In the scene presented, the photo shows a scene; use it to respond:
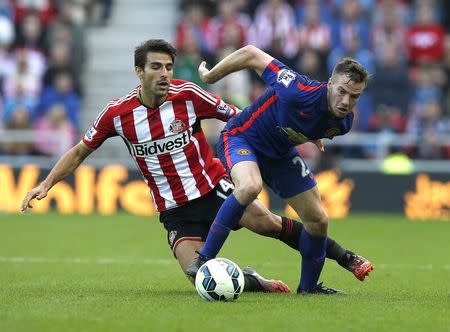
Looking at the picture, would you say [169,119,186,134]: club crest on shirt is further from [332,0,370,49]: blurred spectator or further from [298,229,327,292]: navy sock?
[332,0,370,49]: blurred spectator

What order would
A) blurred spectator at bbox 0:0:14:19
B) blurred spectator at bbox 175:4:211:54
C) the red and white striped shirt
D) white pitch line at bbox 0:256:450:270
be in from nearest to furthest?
1. the red and white striped shirt
2. white pitch line at bbox 0:256:450:270
3. blurred spectator at bbox 175:4:211:54
4. blurred spectator at bbox 0:0:14:19

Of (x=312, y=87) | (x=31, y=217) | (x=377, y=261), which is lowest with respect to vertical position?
(x=31, y=217)

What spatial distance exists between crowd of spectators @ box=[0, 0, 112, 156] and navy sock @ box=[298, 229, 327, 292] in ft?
34.6

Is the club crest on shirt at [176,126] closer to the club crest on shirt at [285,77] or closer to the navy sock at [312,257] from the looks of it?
the club crest on shirt at [285,77]

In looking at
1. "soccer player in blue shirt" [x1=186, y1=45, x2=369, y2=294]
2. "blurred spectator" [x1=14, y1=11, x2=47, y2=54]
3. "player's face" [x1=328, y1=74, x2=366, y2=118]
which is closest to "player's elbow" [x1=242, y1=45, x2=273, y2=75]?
"soccer player in blue shirt" [x1=186, y1=45, x2=369, y2=294]

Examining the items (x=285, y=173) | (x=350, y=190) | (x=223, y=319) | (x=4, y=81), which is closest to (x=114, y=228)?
(x=350, y=190)

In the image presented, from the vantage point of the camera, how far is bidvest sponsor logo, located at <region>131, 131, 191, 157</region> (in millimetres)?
8719

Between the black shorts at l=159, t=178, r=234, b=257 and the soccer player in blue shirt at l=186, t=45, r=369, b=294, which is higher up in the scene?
the soccer player in blue shirt at l=186, t=45, r=369, b=294

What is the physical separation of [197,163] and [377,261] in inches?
133

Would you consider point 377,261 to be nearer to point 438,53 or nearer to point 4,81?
point 438,53

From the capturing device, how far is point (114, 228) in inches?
594

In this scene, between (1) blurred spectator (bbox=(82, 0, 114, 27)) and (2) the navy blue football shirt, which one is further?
(1) blurred spectator (bbox=(82, 0, 114, 27))

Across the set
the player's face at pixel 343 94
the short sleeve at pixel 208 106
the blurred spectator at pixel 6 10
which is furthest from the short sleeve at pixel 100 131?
the blurred spectator at pixel 6 10

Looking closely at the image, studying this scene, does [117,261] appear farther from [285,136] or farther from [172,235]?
[285,136]
